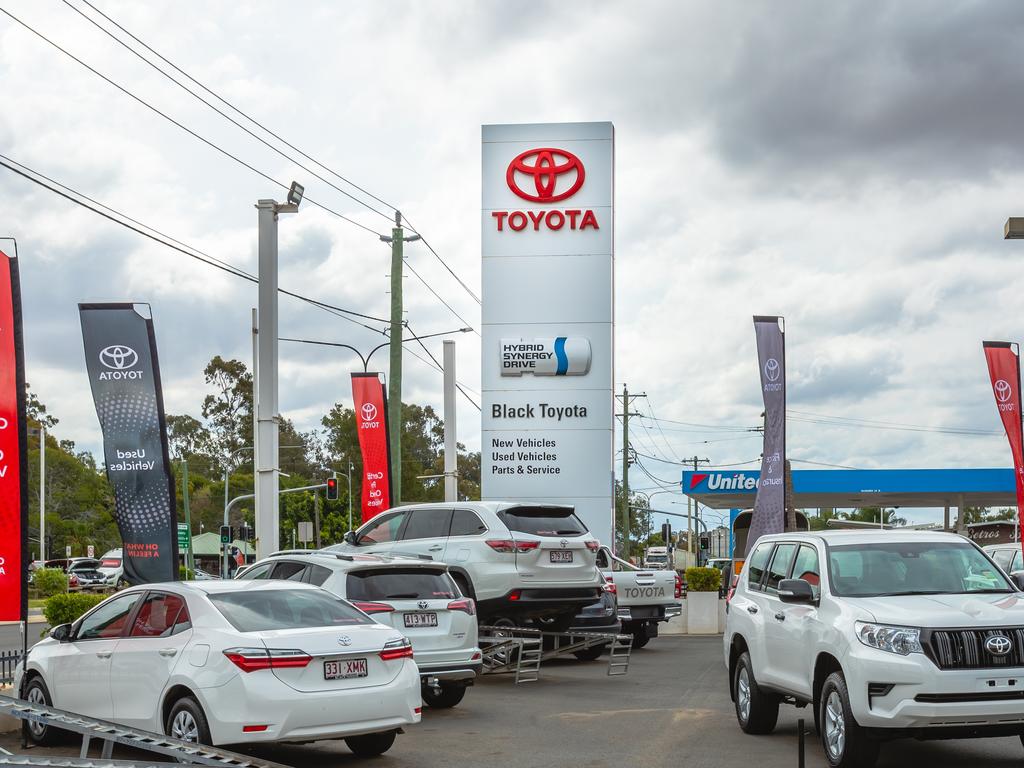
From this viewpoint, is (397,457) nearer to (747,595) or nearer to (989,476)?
(747,595)

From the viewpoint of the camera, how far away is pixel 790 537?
11430mm

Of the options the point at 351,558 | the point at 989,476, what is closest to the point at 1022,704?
the point at 351,558

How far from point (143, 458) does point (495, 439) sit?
14.7 m

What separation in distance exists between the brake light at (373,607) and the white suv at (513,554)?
350 centimetres

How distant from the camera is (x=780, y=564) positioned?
11398 millimetres

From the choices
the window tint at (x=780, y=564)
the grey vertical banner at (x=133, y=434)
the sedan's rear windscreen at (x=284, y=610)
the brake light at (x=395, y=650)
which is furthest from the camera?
the grey vertical banner at (x=133, y=434)

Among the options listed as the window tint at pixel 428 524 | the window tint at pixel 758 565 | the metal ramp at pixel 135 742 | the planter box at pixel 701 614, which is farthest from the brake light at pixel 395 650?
the planter box at pixel 701 614

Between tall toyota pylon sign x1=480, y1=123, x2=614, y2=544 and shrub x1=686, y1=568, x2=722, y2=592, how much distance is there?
240 centimetres

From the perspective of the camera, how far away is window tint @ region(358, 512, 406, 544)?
17.5 m

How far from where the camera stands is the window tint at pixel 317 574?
12.6 meters

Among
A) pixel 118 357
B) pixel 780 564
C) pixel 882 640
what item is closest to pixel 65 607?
pixel 118 357

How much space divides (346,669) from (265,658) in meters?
0.66

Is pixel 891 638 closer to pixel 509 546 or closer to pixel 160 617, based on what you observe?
pixel 160 617

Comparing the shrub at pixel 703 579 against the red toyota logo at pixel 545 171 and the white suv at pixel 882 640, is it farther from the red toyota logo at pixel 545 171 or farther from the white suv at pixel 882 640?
the white suv at pixel 882 640
